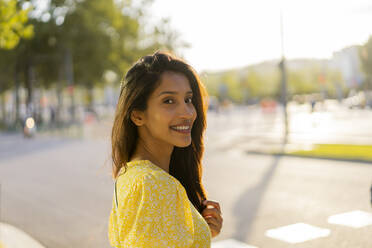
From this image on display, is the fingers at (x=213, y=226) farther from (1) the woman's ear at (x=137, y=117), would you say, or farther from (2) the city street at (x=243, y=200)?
(2) the city street at (x=243, y=200)

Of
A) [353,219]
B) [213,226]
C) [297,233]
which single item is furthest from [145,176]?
[353,219]

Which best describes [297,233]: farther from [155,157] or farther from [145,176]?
[145,176]

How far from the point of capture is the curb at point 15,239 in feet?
19.2

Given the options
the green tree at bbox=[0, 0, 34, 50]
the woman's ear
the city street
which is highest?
the green tree at bbox=[0, 0, 34, 50]

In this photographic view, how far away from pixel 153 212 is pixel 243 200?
22.5 ft

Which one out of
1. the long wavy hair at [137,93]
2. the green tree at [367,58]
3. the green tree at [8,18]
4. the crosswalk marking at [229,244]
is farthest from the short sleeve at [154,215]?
the green tree at [367,58]

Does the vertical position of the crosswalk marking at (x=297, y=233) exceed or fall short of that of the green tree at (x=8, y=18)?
it falls short

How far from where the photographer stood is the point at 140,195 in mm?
1715

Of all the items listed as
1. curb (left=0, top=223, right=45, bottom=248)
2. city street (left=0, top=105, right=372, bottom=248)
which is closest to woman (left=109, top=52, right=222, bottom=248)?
city street (left=0, top=105, right=372, bottom=248)

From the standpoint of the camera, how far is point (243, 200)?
841cm

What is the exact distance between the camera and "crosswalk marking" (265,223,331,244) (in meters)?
5.79

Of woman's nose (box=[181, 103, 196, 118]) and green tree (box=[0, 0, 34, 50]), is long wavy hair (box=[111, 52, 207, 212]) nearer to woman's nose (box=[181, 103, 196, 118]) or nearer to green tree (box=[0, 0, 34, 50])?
woman's nose (box=[181, 103, 196, 118])

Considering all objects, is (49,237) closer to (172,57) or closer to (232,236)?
(232,236)

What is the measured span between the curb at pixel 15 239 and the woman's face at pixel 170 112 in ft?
14.0
